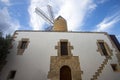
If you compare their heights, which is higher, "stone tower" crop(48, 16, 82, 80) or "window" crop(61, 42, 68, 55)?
"window" crop(61, 42, 68, 55)

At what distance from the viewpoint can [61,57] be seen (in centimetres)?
1291

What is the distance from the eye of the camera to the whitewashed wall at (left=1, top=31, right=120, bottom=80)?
11.8m

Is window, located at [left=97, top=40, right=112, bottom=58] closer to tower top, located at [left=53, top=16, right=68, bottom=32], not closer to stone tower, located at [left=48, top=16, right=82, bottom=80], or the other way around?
stone tower, located at [left=48, top=16, right=82, bottom=80]

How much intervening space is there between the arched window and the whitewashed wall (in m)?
1.52

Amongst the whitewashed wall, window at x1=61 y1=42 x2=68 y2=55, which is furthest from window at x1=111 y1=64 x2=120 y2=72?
window at x1=61 y1=42 x2=68 y2=55

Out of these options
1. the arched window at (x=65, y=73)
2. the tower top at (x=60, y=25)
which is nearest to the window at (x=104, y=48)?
the arched window at (x=65, y=73)

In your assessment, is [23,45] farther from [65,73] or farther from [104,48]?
[104,48]

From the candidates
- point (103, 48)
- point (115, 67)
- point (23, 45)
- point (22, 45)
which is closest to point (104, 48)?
point (103, 48)

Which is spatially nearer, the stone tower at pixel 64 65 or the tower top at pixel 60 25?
the stone tower at pixel 64 65

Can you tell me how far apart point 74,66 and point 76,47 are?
249 centimetres

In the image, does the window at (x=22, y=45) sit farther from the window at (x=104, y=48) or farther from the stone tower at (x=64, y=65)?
the window at (x=104, y=48)

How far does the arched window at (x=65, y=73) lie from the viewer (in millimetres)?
12117

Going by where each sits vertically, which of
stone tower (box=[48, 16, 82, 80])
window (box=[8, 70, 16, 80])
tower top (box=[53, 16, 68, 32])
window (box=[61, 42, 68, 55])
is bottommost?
window (box=[8, 70, 16, 80])

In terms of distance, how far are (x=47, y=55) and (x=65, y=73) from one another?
2.89 m
